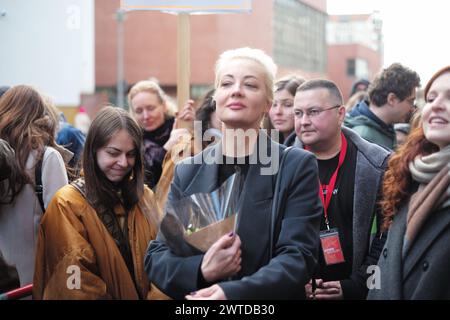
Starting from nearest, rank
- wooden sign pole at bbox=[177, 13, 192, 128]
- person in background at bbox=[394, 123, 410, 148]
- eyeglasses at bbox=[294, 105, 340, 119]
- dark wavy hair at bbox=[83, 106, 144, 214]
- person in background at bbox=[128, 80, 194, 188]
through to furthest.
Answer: dark wavy hair at bbox=[83, 106, 144, 214] → eyeglasses at bbox=[294, 105, 340, 119] → wooden sign pole at bbox=[177, 13, 192, 128] → person in background at bbox=[394, 123, 410, 148] → person in background at bbox=[128, 80, 194, 188]

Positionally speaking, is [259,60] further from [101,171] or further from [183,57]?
[183,57]

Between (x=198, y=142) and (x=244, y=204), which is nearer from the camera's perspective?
(x=244, y=204)

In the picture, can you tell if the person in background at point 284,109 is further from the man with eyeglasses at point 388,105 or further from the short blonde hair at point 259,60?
the short blonde hair at point 259,60

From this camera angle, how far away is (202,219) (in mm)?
2334

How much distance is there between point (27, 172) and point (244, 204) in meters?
1.67

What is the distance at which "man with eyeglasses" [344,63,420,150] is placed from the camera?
195 inches

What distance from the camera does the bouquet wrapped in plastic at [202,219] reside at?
2312 mm

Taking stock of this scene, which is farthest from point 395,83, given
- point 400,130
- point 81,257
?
point 81,257

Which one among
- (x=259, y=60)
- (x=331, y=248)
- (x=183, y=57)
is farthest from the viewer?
(x=183, y=57)

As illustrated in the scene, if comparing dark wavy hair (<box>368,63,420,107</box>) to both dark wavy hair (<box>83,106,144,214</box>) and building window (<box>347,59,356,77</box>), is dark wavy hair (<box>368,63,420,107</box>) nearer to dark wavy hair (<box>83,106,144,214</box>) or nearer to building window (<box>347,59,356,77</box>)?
dark wavy hair (<box>83,106,144,214</box>)

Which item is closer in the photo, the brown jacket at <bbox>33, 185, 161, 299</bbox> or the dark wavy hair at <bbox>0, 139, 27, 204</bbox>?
the brown jacket at <bbox>33, 185, 161, 299</bbox>

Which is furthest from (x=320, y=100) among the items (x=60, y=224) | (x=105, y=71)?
(x=105, y=71)

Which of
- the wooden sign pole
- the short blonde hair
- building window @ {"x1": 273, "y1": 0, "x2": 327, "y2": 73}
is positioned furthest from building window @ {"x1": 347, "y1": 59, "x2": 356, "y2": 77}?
the short blonde hair

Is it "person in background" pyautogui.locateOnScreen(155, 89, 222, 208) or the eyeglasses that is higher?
the eyeglasses
